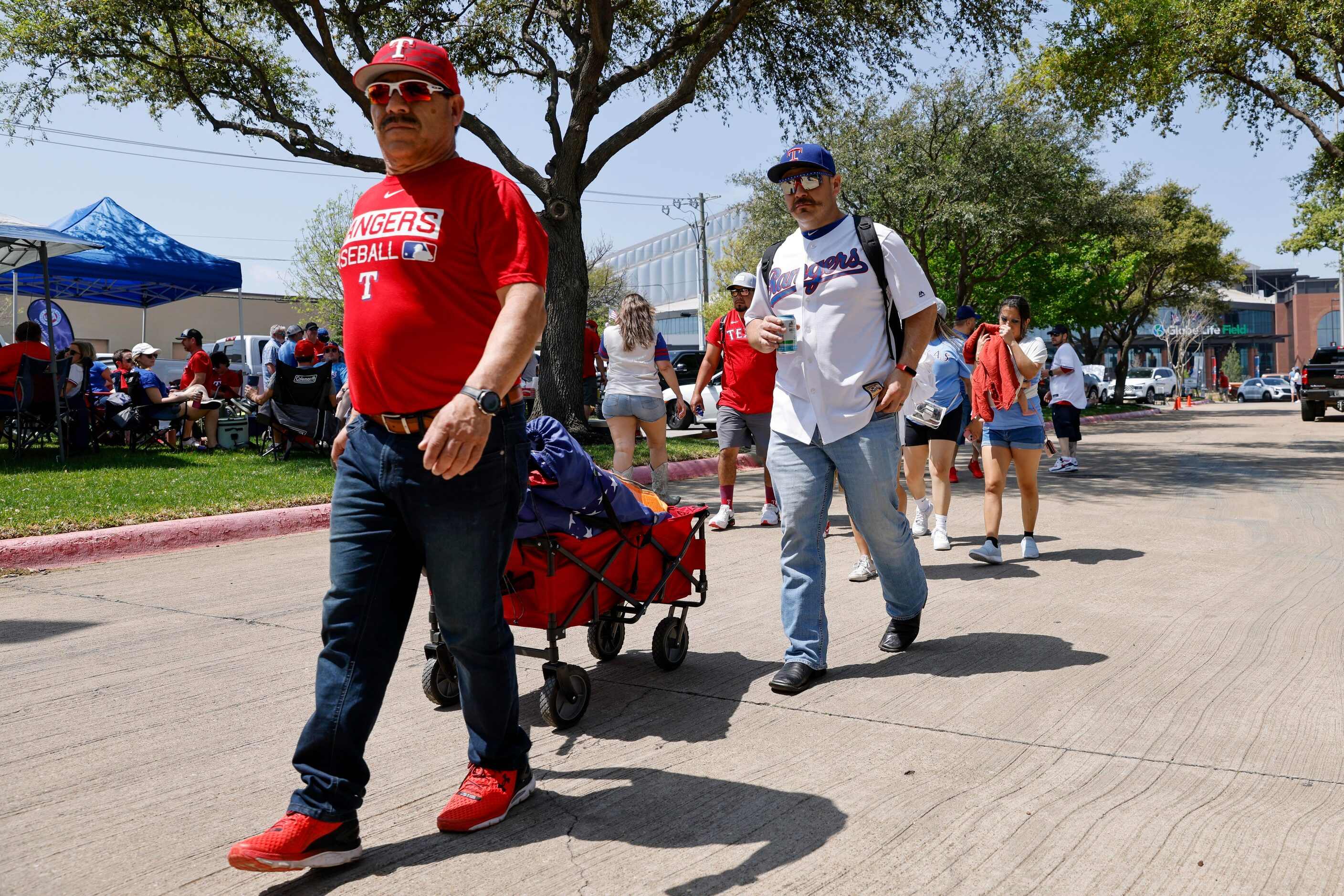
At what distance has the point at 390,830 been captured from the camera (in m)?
2.99

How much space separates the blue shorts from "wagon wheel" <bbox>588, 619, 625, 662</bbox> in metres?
3.52

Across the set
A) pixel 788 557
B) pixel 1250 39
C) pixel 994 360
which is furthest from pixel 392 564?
pixel 1250 39

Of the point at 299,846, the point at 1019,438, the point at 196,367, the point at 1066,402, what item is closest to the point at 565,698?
the point at 299,846

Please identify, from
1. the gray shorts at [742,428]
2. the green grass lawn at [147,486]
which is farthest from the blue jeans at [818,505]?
the green grass lawn at [147,486]

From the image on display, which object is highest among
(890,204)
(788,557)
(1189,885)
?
(890,204)

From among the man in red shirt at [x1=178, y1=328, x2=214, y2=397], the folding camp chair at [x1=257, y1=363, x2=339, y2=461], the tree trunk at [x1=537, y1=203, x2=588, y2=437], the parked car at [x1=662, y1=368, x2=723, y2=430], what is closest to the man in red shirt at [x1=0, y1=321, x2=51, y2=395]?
the man in red shirt at [x1=178, y1=328, x2=214, y2=397]

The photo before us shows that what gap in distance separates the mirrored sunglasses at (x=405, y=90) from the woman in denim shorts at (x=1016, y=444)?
5107 millimetres

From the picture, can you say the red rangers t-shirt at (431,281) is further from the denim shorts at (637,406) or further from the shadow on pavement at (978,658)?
the denim shorts at (637,406)

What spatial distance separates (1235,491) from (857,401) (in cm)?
878

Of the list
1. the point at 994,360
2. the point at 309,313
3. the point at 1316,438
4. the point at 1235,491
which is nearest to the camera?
the point at 994,360

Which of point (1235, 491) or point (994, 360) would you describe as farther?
point (1235, 491)

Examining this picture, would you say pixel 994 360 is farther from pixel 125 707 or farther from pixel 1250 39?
pixel 1250 39

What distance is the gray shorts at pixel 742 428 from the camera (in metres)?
8.41

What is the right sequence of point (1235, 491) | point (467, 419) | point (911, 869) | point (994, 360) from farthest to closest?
point (1235, 491)
point (994, 360)
point (911, 869)
point (467, 419)
